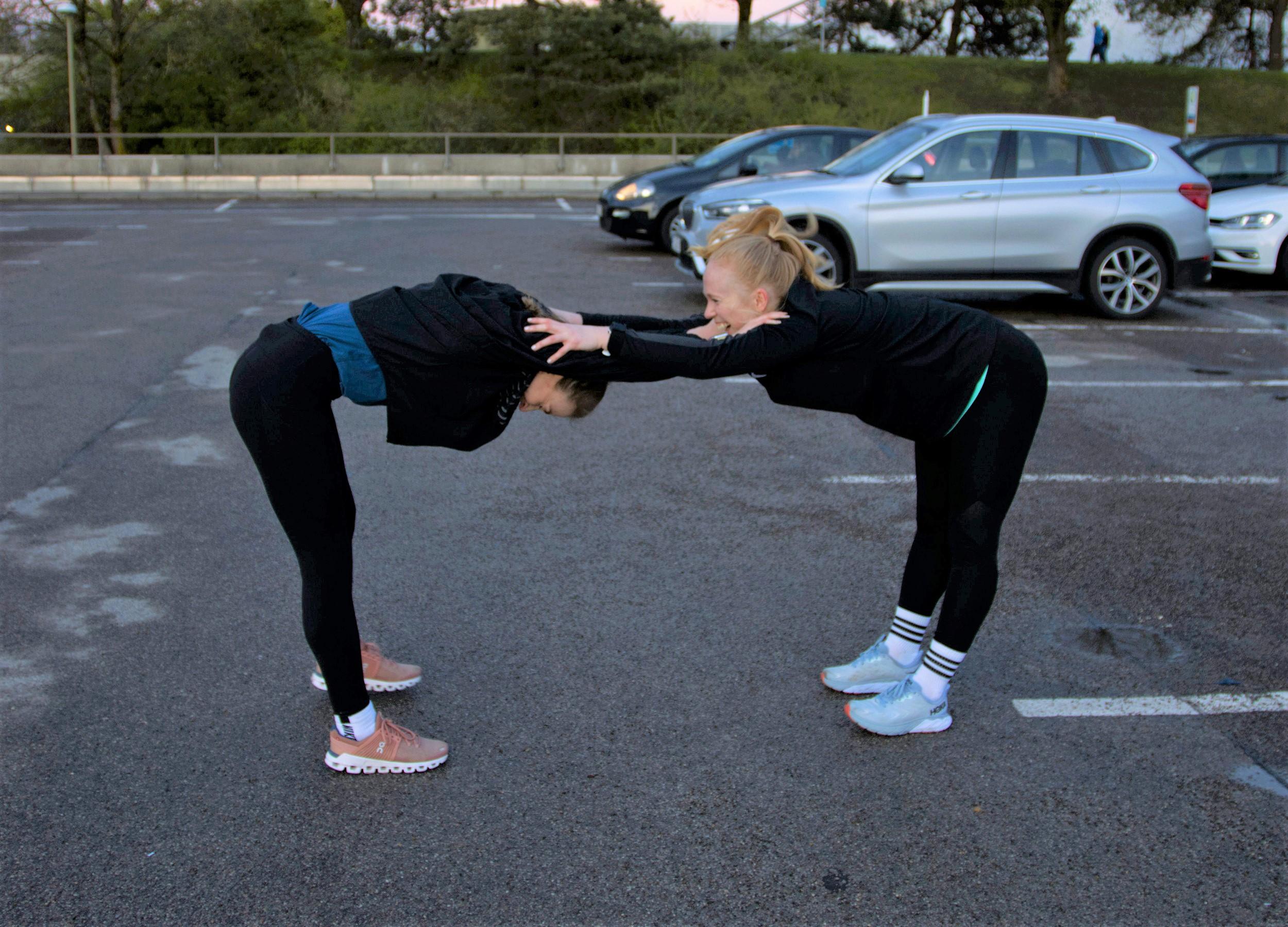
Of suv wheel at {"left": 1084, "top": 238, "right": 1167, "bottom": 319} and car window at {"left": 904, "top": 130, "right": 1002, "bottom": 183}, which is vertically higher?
car window at {"left": 904, "top": 130, "right": 1002, "bottom": 183}

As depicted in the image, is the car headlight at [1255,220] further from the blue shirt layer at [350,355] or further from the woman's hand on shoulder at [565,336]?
the blue shirt layer at [350,355]

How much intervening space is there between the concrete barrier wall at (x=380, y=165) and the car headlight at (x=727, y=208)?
59.5 feet

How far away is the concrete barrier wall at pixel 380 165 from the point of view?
28766 mm

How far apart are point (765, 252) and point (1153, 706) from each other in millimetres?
2042

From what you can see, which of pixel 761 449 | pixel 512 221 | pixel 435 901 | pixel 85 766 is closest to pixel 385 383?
pixel 435 901

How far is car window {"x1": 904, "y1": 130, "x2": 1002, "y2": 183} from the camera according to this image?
34.7 feet

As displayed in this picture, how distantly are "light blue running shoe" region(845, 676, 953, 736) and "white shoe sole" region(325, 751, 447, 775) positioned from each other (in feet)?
4.36

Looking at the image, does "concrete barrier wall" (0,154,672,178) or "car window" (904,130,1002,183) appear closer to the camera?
"car window" (904,130,1002,183)

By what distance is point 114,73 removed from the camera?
31.1m

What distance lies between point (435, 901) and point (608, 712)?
3.39ft

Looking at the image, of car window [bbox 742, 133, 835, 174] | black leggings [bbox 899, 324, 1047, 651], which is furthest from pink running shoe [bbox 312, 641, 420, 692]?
car window [bbox 742, 133, 835, 174]

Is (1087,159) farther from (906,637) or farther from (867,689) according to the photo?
(867,689)

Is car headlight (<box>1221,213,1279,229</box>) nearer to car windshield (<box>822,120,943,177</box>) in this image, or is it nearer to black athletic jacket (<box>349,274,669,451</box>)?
car windshield (<box>822,120,943,177</box>)

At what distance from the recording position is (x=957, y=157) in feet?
34.7
